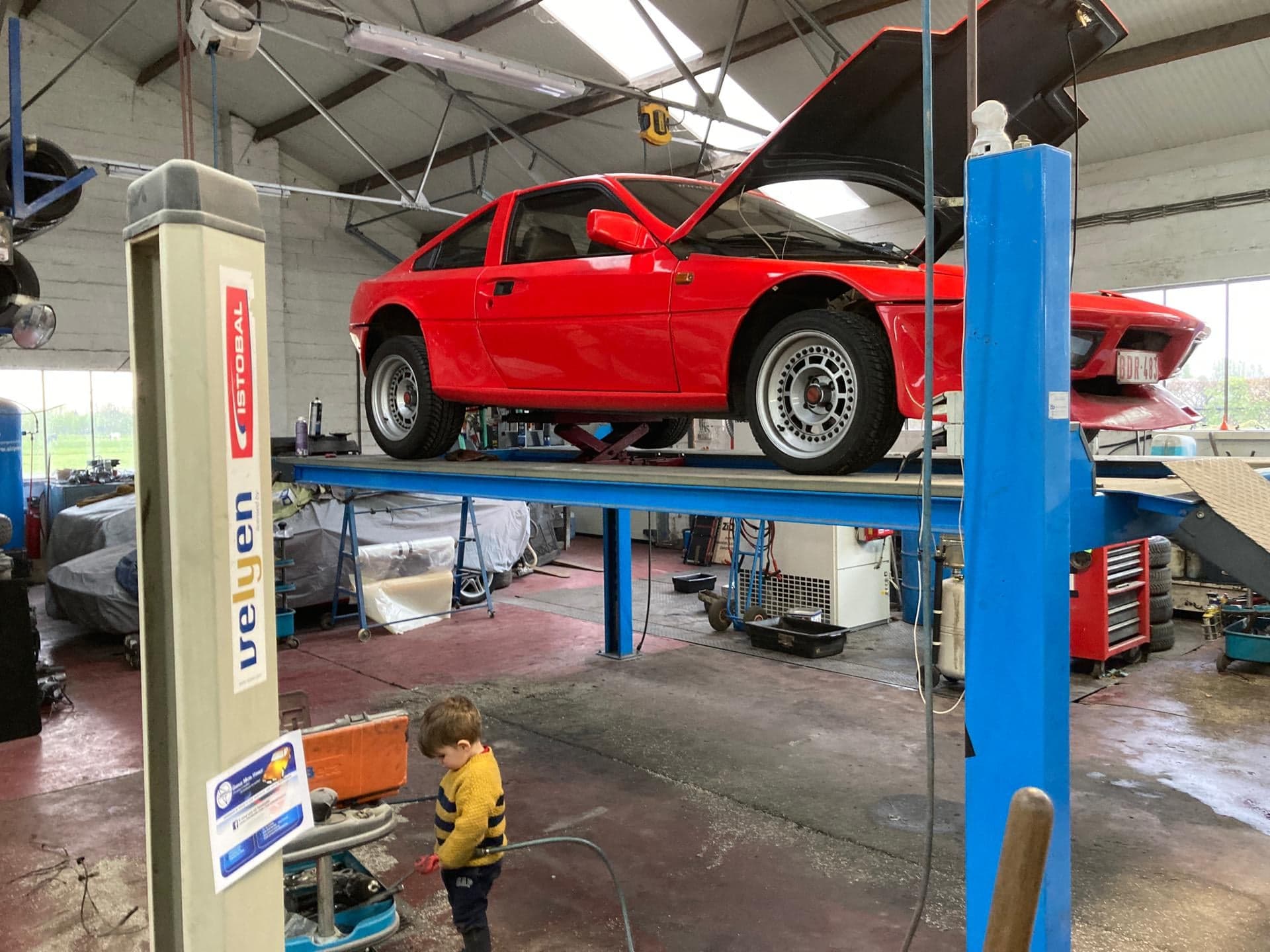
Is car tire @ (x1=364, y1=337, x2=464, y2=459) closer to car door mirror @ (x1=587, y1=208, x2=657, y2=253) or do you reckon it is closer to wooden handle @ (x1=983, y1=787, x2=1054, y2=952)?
car door mirror @ (x1=587, y1=208, x2=657, y2=253)

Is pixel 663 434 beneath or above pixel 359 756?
above

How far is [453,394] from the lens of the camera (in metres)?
4.39

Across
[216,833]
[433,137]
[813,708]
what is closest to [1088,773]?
[813,708]

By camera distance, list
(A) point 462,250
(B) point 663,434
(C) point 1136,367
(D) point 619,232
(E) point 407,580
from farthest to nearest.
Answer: (E) point 407,580 < (B) point 663,434 < (A) point 462,250 < (D) point 619,232 < (C) point 1136,367

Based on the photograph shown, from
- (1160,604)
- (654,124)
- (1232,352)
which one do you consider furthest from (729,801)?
(1232,352)

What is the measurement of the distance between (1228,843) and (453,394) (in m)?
3.82

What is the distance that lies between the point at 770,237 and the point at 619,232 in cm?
59

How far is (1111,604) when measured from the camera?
6.08 metres

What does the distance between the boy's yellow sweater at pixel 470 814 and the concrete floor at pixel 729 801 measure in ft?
1.89

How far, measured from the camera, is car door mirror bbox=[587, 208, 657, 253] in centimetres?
345

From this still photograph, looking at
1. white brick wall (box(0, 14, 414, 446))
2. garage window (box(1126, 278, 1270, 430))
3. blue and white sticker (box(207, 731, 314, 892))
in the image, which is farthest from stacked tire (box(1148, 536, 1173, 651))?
white brick wall (box(0, 14, 414, 446))

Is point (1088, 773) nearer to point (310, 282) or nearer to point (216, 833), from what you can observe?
point (216, 833)

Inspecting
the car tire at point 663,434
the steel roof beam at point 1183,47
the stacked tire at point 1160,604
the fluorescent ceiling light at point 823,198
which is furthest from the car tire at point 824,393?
the fluorescent ceiling light at point 823,198

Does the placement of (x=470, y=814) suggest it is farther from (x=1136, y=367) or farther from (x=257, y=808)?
(x=1136, y=367)
